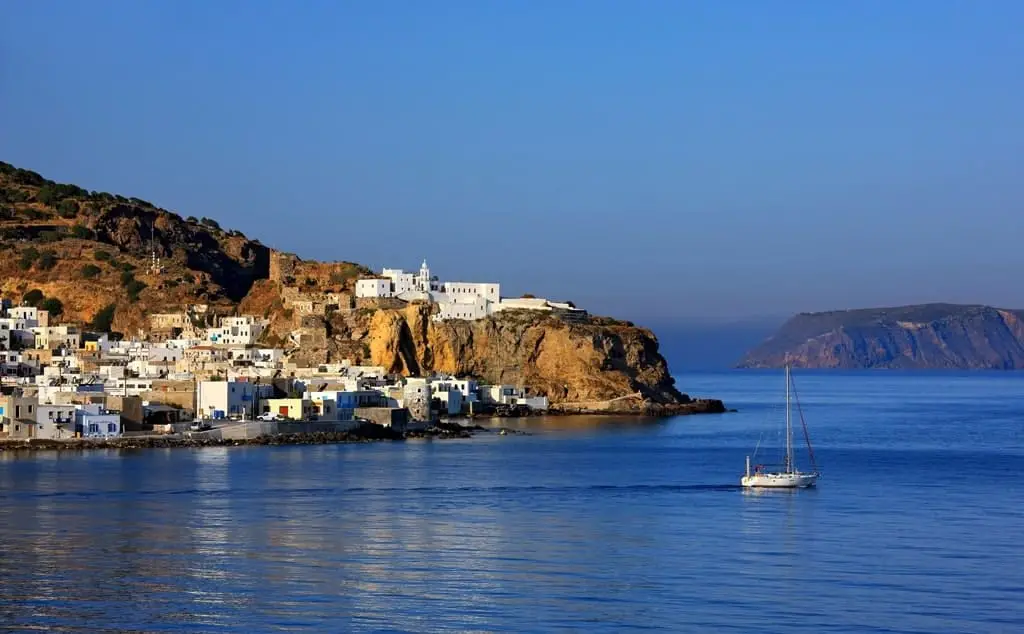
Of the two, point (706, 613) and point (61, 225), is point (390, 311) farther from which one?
point (706, 613)

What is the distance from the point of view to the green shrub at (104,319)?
95.5m

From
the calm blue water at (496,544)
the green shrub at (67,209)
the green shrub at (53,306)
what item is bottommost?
the calm blue water at (496,544)

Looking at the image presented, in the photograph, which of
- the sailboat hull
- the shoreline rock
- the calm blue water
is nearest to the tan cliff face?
the shoreline rock

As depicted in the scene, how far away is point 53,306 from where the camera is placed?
97.3 meters

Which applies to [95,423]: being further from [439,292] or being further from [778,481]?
[439,292]

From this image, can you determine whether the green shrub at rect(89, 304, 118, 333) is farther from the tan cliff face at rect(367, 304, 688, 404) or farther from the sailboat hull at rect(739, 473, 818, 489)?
the sailboat hull at rect(739, 473, 818, 489)

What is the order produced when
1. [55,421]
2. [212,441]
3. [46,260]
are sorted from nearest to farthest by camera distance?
[55,421] → [212,441] → [46,260]

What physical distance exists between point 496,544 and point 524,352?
200 ft

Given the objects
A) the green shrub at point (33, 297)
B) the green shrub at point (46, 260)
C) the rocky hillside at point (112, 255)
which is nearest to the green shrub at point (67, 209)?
the rocky hillside at point (112, 255)

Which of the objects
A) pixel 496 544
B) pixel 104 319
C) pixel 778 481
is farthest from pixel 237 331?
pixel 496 544

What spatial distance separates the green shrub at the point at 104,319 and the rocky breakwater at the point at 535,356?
1812 cm

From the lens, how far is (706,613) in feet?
73.9

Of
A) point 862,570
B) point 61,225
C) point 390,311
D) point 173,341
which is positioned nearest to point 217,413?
point 173,341

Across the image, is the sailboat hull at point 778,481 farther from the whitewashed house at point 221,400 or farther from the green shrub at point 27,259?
the green shrub at point 27,259
